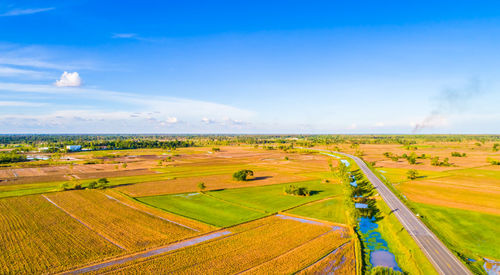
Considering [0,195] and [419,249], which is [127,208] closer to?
[0,195]

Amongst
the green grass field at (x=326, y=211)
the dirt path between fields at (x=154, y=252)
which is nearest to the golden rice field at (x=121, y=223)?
the dirt path between fields at (x=154, y=252)

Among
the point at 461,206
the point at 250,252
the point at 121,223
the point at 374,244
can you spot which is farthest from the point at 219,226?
the point at 461,206

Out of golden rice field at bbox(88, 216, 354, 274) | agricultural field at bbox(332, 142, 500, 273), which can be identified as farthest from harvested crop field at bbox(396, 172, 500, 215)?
golden rice field at bbox(88, 216, 354, 274)

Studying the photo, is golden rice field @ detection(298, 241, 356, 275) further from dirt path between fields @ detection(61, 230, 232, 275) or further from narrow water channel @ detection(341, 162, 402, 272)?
dirt path between fields @ detection(61, 230, 232, 275)

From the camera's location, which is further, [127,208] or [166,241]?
[127,208]

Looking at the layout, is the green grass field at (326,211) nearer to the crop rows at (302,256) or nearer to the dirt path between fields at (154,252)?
the crop rows at (302,256)

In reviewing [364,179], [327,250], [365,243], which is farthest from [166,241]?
[364,179]

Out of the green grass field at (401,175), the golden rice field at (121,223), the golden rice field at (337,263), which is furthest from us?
the green grass field at (401,175)
